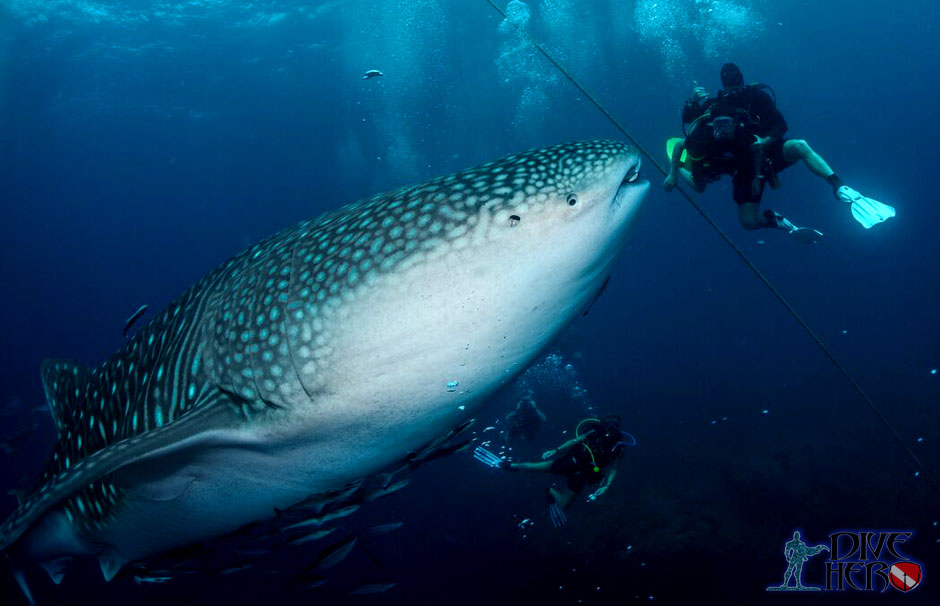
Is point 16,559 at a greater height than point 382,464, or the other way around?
point 382,464

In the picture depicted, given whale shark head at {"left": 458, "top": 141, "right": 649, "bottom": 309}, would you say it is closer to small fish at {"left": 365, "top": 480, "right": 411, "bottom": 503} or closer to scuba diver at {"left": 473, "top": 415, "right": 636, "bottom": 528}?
small fish at {"left": 365, "top": 480, "right": 411, "bottom": 503}

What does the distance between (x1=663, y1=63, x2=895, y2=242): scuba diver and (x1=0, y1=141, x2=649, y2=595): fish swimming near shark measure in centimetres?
442

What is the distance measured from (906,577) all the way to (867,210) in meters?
6.05

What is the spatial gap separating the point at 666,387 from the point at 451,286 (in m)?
25.7

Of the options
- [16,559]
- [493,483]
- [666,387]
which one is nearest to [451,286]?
[16,559]

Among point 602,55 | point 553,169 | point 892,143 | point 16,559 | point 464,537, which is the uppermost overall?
point 892,143

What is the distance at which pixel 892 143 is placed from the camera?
330 feet

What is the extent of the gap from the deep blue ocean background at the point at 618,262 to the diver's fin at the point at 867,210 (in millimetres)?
5645

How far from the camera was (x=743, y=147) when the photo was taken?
6555 millimetres

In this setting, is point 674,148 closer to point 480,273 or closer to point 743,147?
point 743,147

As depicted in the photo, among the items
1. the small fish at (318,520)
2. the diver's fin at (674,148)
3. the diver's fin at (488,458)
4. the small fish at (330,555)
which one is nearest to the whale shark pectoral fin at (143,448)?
the small fish at (318,520)

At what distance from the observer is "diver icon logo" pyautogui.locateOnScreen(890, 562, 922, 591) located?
728cm

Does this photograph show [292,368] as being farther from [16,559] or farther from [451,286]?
[16,559]

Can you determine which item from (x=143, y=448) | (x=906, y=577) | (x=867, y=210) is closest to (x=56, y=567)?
(x=143, y=448)
